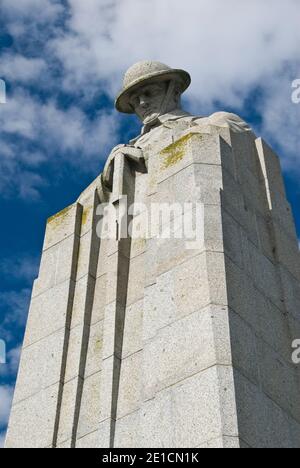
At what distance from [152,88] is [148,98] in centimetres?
23

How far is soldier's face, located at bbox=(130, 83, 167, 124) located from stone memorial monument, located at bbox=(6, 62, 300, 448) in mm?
648

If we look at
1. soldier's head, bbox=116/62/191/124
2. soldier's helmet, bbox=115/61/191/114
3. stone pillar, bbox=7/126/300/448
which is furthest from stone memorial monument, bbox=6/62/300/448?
soldier's helmet, bbox=115/61/191/114

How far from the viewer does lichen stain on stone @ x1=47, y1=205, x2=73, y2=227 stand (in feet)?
48.2

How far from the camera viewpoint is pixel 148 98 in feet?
52.1

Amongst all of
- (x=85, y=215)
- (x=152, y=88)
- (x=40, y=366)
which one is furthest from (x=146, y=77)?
(x=40, y=366)

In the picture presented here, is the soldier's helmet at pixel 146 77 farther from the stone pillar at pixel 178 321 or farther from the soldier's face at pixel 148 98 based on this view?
the stone pillar at pixel 178 321

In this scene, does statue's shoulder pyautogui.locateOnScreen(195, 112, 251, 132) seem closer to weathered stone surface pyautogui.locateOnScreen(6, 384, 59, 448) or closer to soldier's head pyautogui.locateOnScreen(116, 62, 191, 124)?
soldier's head pyautogui.locateOnScreen(116, 62, 191, 124)

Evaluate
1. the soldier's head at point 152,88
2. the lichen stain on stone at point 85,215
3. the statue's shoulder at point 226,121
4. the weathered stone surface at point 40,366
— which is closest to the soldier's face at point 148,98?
the soldier's head at point 152,88

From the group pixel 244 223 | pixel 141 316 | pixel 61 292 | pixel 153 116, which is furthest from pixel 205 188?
pixel 153 116

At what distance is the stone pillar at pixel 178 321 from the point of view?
9336 millimetres

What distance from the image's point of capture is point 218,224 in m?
11.1

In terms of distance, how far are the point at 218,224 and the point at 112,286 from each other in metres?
2.17

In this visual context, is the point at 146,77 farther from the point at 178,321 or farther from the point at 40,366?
the point at 178,321

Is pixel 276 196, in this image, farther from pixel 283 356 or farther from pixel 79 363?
pixel 79 363
